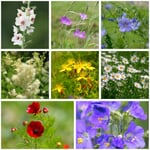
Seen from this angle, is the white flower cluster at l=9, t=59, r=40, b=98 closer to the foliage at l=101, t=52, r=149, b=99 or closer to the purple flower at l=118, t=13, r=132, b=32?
the foliage at l=101, t=52, r=149, b=99

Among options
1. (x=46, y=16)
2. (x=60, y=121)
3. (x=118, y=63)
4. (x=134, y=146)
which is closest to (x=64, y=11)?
(x=46, y=16)

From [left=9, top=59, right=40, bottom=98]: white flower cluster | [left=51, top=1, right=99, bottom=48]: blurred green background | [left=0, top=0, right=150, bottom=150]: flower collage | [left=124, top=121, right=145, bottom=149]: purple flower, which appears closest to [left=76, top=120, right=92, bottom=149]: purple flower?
[left=0, top=0, right=150, bottom=150]: flower collage

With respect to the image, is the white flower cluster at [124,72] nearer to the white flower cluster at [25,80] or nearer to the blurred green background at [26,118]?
the blurred green background at [26,118]

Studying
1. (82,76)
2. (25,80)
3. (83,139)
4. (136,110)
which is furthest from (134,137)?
(25,80)

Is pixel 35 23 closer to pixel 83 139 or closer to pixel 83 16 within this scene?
pixel 83 16

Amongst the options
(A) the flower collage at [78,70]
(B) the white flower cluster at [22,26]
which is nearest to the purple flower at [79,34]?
(A) the flower collage at [78,70]
